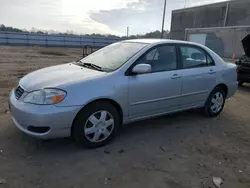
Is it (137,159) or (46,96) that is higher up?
(46,96)

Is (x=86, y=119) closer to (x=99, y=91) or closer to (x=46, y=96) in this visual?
(x=99, y=91)

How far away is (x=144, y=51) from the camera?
4.04 metres

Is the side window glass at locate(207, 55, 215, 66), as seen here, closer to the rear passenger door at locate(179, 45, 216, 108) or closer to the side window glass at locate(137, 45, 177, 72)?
the rear passenger door at locate(179, 45, 216, 108)

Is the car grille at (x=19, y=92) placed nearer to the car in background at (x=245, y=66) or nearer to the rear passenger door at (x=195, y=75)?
the rear passenger door at (x=195, y=75)

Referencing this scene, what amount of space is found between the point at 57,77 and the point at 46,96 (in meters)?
0.46

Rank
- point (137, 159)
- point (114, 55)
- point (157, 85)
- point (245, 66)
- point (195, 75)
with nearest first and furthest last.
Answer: point (137, 159)
point (157, 85)
point (114, 55)
point (195, 75)
point (245, 66)

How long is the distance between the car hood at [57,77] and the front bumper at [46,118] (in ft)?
1.01

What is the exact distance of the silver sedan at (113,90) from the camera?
3238 mm

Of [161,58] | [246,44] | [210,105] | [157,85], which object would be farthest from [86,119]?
[246,44]

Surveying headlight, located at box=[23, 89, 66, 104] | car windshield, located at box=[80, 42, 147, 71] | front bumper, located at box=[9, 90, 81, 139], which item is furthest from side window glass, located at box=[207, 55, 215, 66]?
headlight, located at box=[23, 89, 66, 104]

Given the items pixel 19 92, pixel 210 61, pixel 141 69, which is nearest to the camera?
pixel 19 92

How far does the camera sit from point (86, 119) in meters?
3.41

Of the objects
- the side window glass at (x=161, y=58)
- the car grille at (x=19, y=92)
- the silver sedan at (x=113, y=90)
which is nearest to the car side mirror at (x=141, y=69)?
the silver sedan at (x=113, y=90)

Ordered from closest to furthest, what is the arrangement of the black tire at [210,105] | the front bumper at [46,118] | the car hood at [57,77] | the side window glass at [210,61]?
the front bumper at [46,118] → the car hood at [57,77] → the side window glass at [210,61] → the black tire at [210,105]
